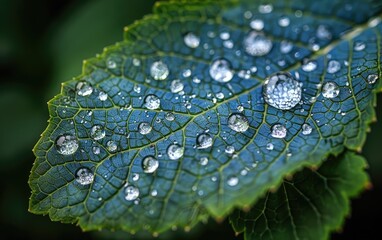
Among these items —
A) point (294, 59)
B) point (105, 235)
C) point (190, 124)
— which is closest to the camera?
point (190, 124)

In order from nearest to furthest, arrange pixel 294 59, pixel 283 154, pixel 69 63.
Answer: pixel 283 154 < pixel 294 59 < pixel 69 63

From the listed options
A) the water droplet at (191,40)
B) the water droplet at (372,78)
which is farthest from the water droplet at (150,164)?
the water droplet at (372,78)

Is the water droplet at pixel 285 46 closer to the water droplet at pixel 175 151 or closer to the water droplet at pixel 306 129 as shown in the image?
the water droplet at pixel 306 129

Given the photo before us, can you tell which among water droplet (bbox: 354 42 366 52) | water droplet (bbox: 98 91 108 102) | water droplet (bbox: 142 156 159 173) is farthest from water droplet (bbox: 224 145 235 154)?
water droplet (bbox: 354 42 366 52)

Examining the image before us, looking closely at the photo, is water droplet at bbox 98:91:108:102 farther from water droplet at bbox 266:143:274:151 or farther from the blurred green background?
the blurred green background

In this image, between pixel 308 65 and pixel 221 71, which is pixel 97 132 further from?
pixel 308 65

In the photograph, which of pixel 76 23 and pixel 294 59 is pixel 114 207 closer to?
pixel 294 59

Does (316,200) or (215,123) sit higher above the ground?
(215,123)

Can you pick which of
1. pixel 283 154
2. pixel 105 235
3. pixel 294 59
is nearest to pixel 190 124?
pixel 283 154
